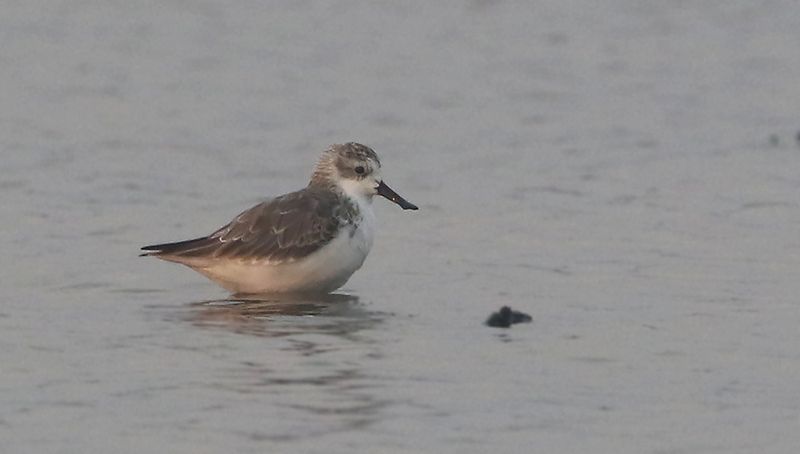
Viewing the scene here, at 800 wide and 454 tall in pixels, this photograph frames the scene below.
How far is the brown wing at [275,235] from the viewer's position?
45.8 ft

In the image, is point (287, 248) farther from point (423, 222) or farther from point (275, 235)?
point (423, 222)

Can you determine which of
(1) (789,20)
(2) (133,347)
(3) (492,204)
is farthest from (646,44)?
(2) (133,347)

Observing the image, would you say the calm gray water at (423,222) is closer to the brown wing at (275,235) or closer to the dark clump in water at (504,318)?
the dark clump in water at (504,318)

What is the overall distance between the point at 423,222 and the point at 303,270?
3.07m

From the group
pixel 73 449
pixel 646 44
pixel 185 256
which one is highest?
pixel 646 44

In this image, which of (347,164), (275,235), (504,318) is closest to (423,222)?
(347,164)

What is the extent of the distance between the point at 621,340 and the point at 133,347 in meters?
3.14

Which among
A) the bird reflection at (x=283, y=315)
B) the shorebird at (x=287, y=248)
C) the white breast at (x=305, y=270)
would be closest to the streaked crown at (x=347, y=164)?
the shorebird at (x=287, y=248)

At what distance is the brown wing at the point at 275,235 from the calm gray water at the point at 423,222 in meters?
0.42

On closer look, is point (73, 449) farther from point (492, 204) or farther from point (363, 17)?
point (363, 17)

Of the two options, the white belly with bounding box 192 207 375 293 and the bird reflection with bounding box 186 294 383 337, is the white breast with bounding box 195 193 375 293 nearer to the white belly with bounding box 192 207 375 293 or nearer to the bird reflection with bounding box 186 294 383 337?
the white belly with bounding box 192 207 375 293

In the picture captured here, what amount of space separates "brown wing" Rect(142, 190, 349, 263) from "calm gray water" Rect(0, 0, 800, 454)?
0.42 meters

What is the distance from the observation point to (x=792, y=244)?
51.1ft

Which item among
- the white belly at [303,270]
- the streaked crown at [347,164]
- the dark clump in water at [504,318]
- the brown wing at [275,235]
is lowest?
the dark clump in water at [504,318]
